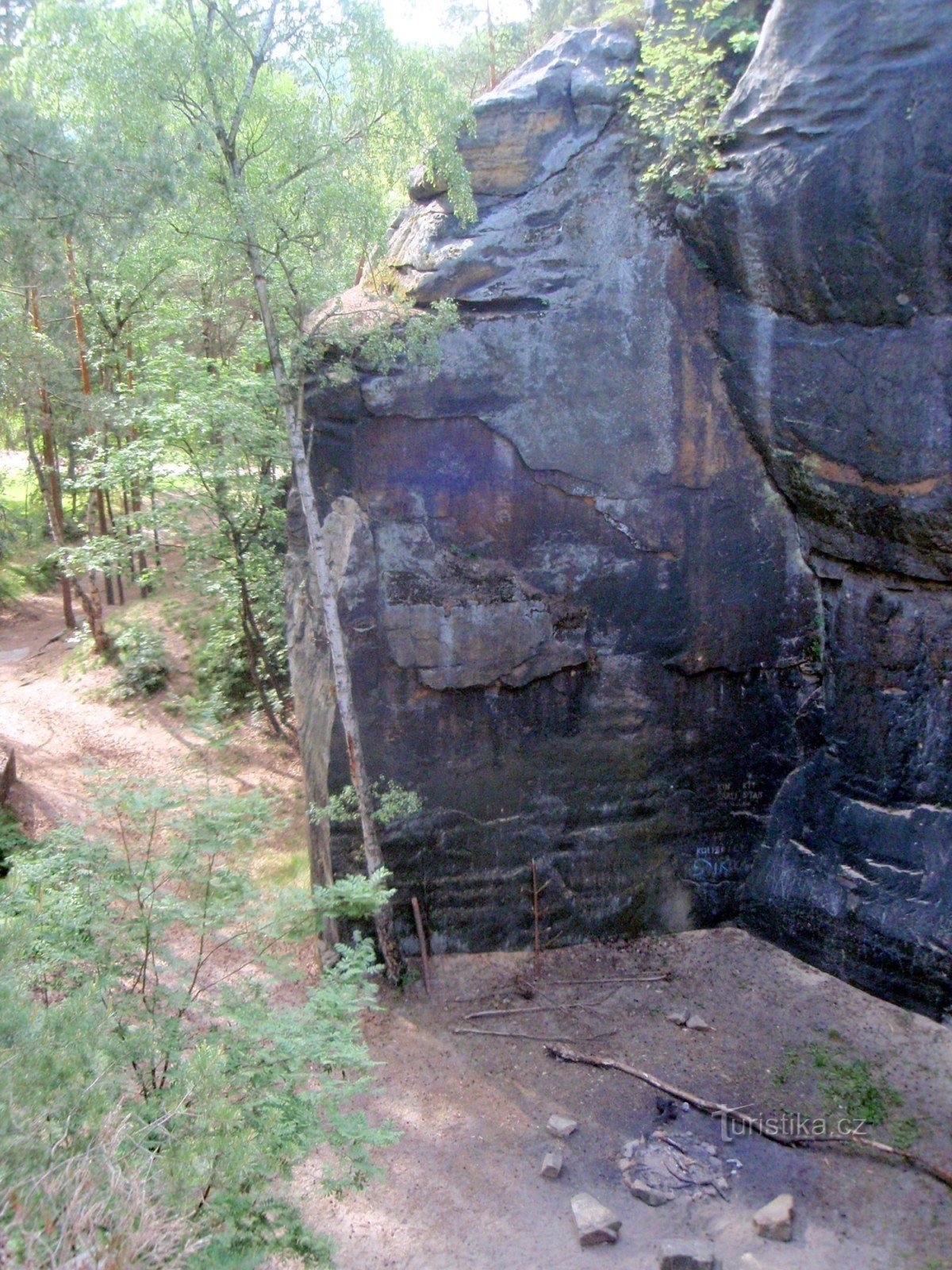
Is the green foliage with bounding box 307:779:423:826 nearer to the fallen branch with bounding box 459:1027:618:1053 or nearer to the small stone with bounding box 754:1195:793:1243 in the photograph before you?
the fallen branch with bounding box 459:1027:618:1053

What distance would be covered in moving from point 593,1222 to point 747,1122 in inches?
70.4

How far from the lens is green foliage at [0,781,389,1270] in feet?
12.4

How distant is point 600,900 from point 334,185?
7.57 m

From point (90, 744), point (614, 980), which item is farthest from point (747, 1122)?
point (90, 744)

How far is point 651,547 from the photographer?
9938 mm

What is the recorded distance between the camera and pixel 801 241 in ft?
28.1

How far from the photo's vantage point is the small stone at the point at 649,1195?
7484 millimetres

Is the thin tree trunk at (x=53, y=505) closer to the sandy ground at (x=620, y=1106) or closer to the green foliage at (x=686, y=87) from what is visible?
the sandy ground at (x=620, y=1106)

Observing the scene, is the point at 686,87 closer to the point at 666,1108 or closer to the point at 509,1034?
the point at 509,1034

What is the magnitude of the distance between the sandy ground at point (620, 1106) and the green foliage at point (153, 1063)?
113 cm

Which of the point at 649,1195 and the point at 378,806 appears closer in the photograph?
the point at 649,1195

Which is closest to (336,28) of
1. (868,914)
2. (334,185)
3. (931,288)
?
(334,185)

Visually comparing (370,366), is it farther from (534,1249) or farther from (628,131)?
(534,1249)

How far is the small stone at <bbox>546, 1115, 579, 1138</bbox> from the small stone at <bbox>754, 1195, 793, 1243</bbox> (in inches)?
62.5
